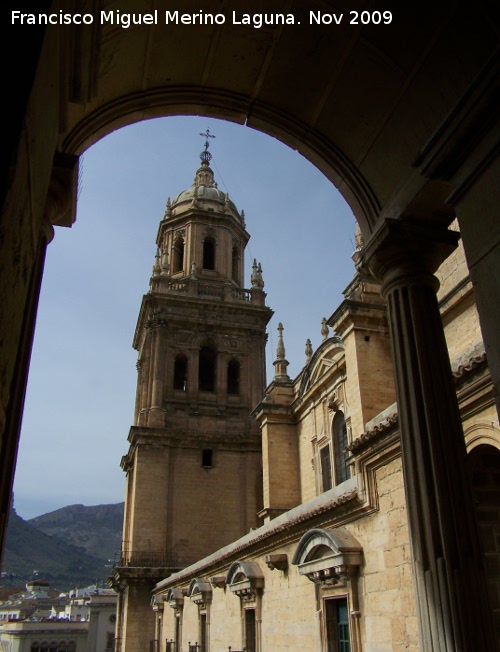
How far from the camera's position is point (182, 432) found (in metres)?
31.0

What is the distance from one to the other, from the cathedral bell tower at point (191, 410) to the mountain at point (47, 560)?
11948 centimetres

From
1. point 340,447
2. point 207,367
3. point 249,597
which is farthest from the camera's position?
point 207,367

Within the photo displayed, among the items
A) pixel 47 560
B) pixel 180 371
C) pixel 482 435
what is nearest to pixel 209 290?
pixel 180 371

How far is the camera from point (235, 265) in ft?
126

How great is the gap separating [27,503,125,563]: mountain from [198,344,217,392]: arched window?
6101 inches

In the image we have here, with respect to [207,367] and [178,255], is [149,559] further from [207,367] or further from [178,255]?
[178,255]

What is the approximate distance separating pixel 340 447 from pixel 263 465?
4.73 m

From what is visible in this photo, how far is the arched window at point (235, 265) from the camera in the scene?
125ft

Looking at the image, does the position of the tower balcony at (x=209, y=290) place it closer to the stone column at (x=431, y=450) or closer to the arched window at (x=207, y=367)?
the arched window at (x=207, y=367)

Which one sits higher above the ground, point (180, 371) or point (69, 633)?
point (180, 371)

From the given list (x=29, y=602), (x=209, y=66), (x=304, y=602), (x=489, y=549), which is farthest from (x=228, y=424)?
(x=29, y=602)

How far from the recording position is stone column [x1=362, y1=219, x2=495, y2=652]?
3.99 meters

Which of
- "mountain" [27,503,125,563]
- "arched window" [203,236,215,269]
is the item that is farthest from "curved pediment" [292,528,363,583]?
"mountain" [27,503,125,563]

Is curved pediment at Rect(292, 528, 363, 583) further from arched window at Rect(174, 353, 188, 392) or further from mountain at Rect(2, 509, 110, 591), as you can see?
mountain at Rect(2, 509, 110, 591)
